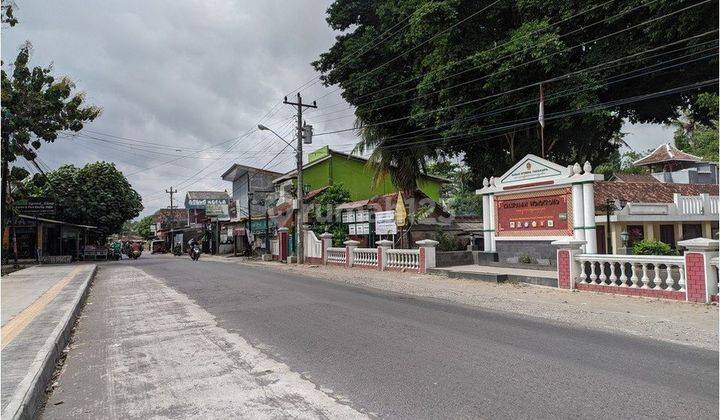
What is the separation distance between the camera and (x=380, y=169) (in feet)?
82.5

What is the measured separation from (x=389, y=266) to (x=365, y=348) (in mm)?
13564

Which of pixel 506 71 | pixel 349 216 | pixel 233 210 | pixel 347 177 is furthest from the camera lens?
pixel 233 210

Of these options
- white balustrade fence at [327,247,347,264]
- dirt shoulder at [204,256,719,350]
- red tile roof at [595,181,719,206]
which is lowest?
dirt shoulder at [204,256,719,350]

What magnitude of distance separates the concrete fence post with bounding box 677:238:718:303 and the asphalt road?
12.4ft

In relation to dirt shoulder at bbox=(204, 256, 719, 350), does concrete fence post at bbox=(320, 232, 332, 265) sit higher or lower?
higher

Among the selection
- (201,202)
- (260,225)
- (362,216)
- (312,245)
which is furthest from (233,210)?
(362,216)

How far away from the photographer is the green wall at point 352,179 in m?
34.8

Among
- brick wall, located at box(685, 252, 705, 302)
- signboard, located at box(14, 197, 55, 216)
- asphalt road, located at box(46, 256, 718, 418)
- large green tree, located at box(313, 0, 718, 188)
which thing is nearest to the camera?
asphalt road, located at box(46, 256, 718, 418)

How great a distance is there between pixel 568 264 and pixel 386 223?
33.8 feet

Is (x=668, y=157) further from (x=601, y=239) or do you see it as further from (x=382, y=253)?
(x=382, y=253)

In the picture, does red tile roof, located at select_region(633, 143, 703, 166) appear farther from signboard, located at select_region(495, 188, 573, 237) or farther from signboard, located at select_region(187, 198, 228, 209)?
signboard, located at select_region(187, 198, 228, 209)

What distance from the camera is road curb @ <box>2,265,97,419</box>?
13.6ft

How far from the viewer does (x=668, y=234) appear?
24.8 meters

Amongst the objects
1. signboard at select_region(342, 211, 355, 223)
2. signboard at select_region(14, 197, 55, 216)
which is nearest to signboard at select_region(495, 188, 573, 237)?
signboard at select_region(342, 211, 355, 223)
